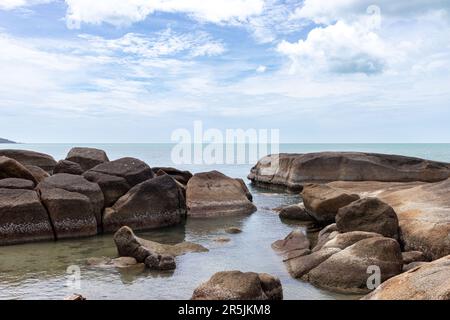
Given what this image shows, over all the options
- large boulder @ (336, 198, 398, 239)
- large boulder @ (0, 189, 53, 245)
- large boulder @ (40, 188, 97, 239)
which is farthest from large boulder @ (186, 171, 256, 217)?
large boulder @ (336, 198, 398, 239)

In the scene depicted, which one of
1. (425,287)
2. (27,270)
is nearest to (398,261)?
(425,287)

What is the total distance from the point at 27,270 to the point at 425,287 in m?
11.2

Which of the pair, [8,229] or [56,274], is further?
[8,229]

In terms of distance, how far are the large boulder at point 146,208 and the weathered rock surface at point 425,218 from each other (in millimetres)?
9203

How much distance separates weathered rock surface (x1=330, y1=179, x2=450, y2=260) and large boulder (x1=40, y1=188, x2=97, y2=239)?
11484 millimetres

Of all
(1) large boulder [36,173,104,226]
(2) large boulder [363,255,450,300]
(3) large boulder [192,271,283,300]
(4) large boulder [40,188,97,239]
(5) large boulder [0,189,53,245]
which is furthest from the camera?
(1) large boulder [36,173,104,226]

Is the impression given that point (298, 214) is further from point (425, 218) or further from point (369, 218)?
point (425, 218)

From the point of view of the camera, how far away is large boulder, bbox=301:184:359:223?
21.2 metres

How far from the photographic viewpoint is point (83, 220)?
19.7 meters

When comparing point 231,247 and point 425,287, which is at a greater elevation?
point 425,287

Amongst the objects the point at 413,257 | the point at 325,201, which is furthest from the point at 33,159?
the point at 413,257

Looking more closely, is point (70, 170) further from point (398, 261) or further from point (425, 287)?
point (425, 287)

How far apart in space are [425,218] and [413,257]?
2347 millimetres

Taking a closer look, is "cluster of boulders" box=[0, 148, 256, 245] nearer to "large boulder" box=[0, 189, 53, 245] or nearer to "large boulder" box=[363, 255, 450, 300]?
"large boulder" box=[0, 189, 53, 245]
